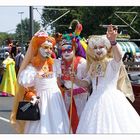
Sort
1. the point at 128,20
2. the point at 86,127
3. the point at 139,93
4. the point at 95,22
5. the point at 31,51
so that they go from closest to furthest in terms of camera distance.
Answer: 1. the point at 86,127
2. the point at 31,51
3. the point at 139,93
4. the point at 95,22
5. the point at 128,20

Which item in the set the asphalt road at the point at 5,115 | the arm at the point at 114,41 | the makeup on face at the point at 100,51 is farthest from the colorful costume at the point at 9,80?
the arm at the point at 114,41

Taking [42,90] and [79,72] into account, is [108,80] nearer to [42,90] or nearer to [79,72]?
[79,72]

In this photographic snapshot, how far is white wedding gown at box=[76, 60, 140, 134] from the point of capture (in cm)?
620

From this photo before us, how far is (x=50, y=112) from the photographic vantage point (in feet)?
21.3

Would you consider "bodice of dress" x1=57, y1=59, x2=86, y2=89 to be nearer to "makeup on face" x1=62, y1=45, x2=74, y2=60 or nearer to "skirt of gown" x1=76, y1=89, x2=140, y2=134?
"makeup on face" x1=62, y1=45, x2=74, y2=60

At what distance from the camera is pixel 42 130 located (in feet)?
21.2

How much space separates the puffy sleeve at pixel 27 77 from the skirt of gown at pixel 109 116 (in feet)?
2.53

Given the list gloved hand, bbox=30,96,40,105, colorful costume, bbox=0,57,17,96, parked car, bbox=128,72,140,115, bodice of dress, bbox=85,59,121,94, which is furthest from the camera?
colorful costume, bbox=0,57,17,96

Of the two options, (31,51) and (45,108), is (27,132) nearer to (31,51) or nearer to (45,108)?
(45,108)

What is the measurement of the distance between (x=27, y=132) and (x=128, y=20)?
40.1 m

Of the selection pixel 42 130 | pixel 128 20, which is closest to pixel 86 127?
pixel 42 130

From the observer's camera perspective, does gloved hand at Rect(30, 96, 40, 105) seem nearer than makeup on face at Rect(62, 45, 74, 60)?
Yes

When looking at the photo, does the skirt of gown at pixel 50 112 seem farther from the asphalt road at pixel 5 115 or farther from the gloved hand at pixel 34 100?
the asphalt road at pixel 5 115

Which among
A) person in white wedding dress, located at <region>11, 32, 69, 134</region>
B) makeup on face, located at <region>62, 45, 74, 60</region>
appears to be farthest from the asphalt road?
person in white wedding dress, located at <region>11, 32, 69, 134</region>
